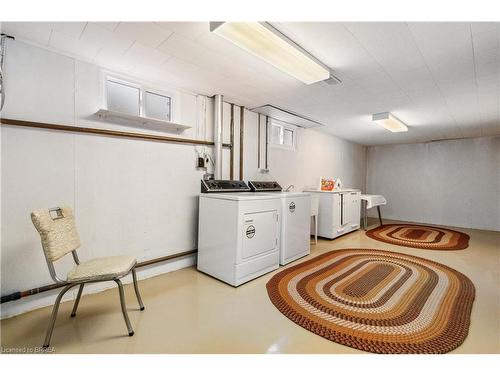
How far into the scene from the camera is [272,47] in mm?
1863

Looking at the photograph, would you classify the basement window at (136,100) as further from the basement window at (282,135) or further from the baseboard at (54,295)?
the basement window at (282,135)

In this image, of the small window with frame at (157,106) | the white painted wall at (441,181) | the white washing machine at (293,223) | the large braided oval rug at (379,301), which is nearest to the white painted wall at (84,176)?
the small window with frame at (157,106)

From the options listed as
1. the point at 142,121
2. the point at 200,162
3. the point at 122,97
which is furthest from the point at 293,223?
the point at 122,97

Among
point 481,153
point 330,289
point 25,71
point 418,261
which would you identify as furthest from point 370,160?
point 25,71

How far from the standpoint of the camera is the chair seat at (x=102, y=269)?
1.57 m

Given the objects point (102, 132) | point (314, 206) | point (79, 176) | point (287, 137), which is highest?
point (287, 137)

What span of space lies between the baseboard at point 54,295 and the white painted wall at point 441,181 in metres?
7.07

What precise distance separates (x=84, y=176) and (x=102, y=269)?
1.09m

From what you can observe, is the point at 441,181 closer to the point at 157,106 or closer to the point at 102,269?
the point at 157,106

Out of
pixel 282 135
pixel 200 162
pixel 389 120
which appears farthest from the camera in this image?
pixel 282 135

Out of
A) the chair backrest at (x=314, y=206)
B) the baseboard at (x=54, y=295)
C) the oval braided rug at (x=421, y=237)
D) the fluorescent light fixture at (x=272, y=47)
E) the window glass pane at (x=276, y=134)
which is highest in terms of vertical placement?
the fluorescent light fixture at (x=272, y=47)

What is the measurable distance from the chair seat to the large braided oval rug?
1361 millimetres

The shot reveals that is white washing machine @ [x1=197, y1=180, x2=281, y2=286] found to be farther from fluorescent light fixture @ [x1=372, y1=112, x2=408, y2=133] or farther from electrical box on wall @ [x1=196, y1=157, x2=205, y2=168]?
fluorescent light fixture @ [x1=372, y1=112, x2=408, y2=133]

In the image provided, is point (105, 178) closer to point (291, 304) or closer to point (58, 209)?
point (58, 209)
